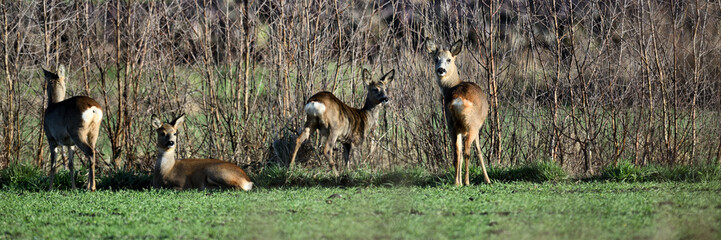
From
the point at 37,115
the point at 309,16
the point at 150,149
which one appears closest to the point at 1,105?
the point at 37,115

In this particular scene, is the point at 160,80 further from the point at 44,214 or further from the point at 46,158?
the point at 44,214

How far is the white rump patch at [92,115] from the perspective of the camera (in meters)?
8.32

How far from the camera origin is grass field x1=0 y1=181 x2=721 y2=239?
4809mm

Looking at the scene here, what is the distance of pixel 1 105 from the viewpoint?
32.2 feet

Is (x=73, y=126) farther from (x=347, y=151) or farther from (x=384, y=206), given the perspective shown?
(x=384, y=206)

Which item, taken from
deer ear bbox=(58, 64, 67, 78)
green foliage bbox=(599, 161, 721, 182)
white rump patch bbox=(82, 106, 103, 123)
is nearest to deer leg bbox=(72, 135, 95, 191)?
white rump patch bbox=(82, 106, 103, 123)

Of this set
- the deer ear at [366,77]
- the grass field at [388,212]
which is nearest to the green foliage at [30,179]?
the grass field at [388,212]

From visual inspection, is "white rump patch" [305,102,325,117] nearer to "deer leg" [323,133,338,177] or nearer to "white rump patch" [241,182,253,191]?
"deer leg" [323,133,338,177]

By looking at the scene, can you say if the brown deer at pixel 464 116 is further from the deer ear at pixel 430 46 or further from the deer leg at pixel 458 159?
the deer ear at pixel 430 46

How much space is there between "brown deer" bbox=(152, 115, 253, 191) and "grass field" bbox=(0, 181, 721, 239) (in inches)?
13.4

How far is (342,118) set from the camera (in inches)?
375

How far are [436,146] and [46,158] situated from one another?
5328 mm

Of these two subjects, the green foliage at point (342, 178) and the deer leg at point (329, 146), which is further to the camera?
the deer leg at point (329, 146)

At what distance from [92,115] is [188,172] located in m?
1.29
